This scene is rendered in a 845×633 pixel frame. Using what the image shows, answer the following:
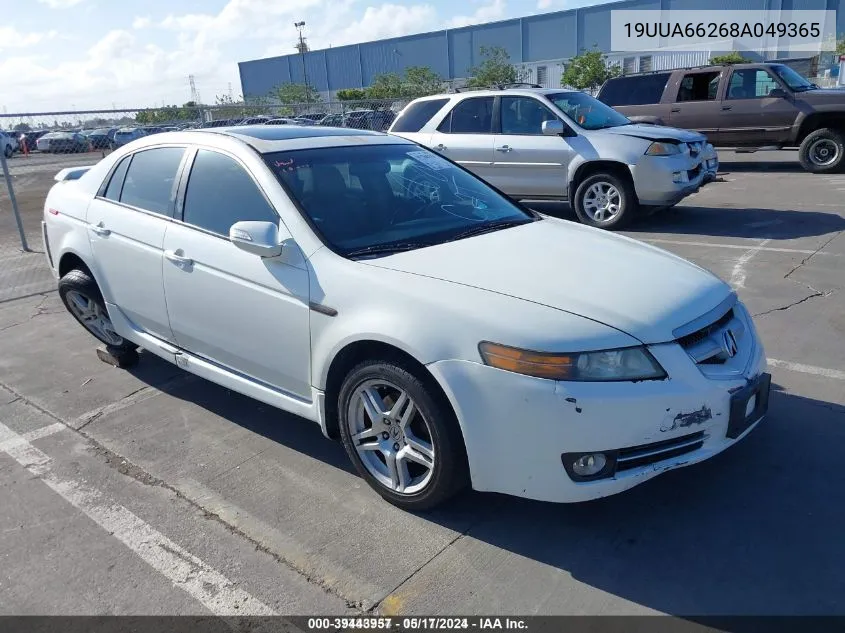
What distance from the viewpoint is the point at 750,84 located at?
13680 mm

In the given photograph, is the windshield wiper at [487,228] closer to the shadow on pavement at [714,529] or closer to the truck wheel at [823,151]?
the shadow on pavement at [714,529]

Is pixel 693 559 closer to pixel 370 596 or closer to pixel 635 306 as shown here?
pixel 635 306

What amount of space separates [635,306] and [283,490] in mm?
1939

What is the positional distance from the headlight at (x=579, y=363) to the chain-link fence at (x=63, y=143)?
4.53 m

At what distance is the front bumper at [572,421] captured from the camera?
2.67 m

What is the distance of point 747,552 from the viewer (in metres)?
2.82

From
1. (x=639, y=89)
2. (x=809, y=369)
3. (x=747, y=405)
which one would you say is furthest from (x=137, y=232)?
(x=639, y=89)

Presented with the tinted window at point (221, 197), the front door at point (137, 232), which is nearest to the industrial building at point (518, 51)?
the front door at point (137, 232)

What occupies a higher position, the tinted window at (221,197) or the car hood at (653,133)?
the tinted window at (221,197)

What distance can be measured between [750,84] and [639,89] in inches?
87.2

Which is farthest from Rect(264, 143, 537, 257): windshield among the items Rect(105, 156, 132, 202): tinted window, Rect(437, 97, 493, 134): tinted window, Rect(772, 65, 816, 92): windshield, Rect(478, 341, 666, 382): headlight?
Rect(772, 65, 816, 92): windshield

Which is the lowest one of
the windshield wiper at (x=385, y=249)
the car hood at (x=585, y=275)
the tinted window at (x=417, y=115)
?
the car hood at (x=585, y=275)

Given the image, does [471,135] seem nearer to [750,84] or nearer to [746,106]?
[746,106]

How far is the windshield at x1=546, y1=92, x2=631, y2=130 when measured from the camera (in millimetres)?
9297
